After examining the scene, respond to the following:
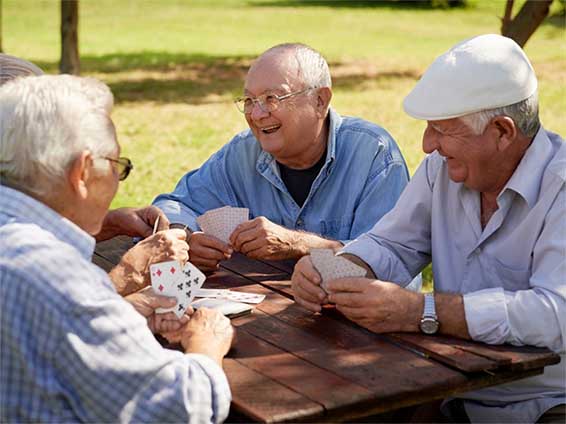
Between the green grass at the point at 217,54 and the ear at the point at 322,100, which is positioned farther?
the green grass at the point at 217,54

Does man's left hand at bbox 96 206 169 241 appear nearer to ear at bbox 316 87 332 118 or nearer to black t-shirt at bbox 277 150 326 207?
black t-shirt at bbox 277 150 326 207

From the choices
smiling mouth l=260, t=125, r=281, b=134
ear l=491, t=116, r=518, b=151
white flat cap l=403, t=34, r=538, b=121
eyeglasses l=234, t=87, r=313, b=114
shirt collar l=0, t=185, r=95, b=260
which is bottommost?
smiling mouth l=260, t=125, r=281, b=134

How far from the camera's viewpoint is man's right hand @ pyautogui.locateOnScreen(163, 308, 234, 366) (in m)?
2.67

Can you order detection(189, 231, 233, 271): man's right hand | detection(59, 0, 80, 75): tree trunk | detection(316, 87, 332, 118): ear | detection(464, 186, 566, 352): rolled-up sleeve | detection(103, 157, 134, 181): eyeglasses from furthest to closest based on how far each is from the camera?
1. detection(59, 0, 80, 75): tree trunk
2. detection(316, 87, 332, 118): ear
3. detection(189, 231, 233, 271): man's right hand
4. detection(464, 186, 566, 352): rolled-up sleeve
5. detection(103, 157, 134, 181): eyeglasses

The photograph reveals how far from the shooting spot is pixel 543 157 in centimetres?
311

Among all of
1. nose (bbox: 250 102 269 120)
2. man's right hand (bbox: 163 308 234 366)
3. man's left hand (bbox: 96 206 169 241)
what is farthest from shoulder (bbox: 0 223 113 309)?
nose (bbox: 250 102 269 120)

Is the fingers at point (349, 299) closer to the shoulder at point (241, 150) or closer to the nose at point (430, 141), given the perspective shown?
the nose at point (430, 141)

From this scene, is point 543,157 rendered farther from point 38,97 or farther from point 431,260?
point 38,97

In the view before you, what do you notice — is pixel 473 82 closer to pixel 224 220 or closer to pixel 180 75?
pixel 224 220

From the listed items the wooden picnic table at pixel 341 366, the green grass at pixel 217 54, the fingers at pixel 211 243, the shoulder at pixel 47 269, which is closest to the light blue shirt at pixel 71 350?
the shoulder at pixel 47 269

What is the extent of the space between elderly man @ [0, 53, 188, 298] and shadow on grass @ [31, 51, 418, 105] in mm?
10814

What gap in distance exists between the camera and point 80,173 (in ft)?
7.93

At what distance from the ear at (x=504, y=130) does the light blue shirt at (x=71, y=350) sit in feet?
4.34

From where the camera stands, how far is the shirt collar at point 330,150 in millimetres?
4246
